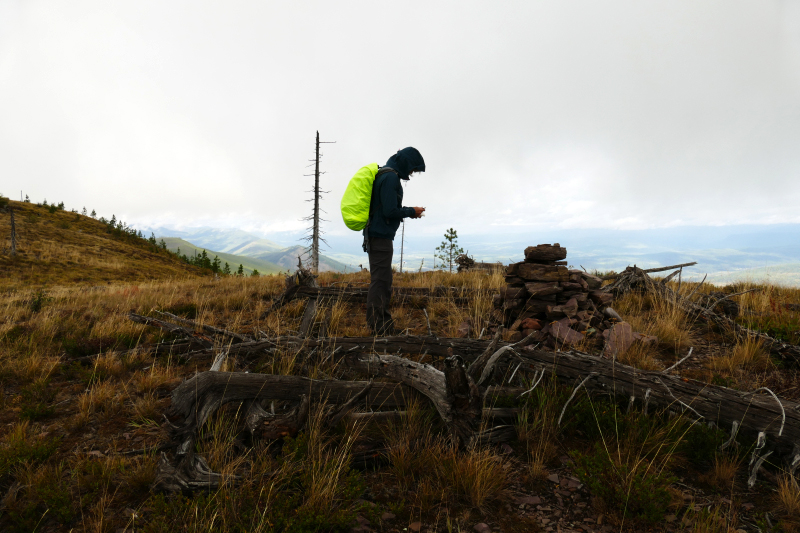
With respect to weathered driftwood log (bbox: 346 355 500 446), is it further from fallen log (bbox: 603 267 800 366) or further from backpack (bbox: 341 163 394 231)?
fallen log (bbox: 603 267 800 366)

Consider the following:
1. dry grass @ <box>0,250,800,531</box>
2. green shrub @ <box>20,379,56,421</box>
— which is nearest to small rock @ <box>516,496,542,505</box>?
dry grass @ <box>0,250,800,531</box>

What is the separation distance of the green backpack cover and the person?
13cm

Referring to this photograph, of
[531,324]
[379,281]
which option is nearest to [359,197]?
[379,281]

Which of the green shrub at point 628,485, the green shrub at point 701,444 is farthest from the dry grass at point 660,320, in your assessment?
the green shrub at point 628,485

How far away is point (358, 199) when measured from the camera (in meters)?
5.76

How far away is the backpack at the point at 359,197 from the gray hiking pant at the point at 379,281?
425mm

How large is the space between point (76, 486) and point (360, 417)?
2.19 meters

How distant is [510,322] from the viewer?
5973 millimetres

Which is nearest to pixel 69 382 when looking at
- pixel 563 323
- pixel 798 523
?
pixel 563 323

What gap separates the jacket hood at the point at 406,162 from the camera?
19.5ft

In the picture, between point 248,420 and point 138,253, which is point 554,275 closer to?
point 248,420

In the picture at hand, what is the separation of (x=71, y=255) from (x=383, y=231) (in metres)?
35.7

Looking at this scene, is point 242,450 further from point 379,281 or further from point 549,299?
point 549,299

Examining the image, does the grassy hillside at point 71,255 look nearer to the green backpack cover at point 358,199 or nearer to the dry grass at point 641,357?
the green backpack cover at point 358,199
